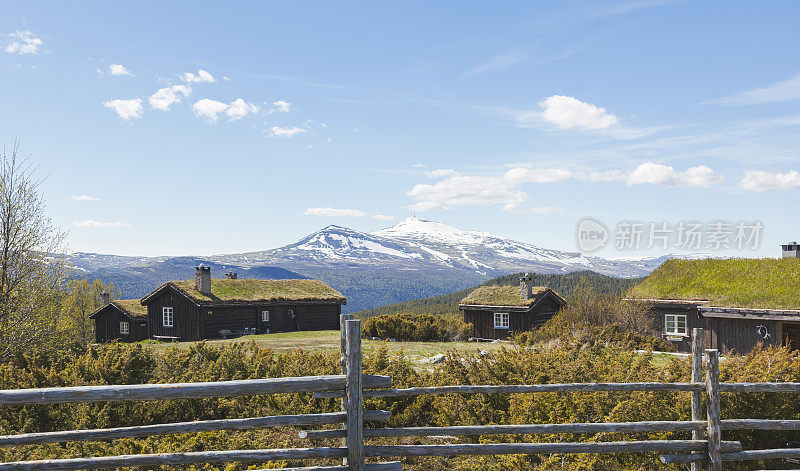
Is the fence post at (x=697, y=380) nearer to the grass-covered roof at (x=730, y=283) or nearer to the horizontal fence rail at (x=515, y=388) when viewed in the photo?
the horizontal fence rail at (x=515, y=388)

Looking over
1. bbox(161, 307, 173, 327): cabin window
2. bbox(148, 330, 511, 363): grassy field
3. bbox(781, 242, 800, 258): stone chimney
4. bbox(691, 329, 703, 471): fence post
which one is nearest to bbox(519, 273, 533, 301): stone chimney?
bbox(148, 330, 511, 363): grassy field

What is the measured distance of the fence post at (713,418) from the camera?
6.73m

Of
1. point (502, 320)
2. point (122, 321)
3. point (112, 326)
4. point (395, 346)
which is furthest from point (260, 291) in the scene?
point (502, 320)

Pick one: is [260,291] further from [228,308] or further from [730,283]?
[730,283]

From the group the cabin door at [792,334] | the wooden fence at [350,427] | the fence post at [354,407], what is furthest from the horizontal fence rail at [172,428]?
the cabin door at [792,334]

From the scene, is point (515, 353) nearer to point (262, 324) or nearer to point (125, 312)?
point (262, 324)

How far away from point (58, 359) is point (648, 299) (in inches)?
1015

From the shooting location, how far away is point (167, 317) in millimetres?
36438

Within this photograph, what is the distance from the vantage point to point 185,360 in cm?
1126

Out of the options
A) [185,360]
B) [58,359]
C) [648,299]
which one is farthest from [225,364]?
[648,299]

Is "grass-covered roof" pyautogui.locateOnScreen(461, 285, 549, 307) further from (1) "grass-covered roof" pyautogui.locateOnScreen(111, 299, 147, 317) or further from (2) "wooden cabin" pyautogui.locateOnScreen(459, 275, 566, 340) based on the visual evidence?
(1) "grass-covered roof" pyautogui.locateOnScreen(111, 299, 147, 317)

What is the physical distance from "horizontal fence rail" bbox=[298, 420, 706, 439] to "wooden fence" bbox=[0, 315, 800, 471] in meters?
0.01

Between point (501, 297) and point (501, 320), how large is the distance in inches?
63.6

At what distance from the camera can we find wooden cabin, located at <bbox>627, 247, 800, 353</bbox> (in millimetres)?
22969
